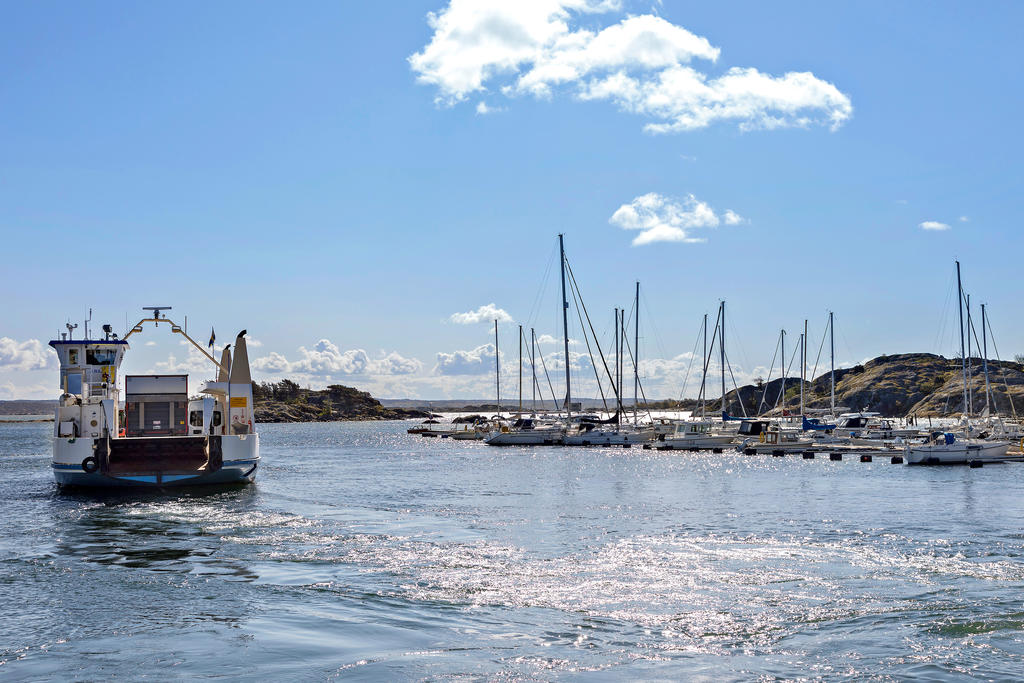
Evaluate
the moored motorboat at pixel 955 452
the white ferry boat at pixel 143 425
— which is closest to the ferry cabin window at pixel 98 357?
the white ferry boat at pixel 143 425

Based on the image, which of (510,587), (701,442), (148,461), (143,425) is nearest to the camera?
(510,587)

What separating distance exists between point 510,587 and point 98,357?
110 ft

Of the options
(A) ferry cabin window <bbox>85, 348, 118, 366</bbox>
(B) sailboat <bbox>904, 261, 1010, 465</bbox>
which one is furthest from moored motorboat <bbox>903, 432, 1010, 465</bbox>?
(A) ferry cabin window <bbox>85, 348, 118, 366</bbox>

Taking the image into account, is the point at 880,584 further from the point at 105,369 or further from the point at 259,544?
the point at 105,369

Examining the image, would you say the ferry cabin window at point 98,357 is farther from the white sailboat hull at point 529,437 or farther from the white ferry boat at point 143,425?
the white sailboat hull at point 529,437

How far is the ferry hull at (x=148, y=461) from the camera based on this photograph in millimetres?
37375

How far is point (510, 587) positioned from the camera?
18484 mm

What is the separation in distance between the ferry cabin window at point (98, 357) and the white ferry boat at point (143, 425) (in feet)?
0.16

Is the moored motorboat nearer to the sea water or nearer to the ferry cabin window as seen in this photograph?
the sea water

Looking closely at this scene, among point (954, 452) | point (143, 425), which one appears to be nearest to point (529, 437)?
point (954, 452)

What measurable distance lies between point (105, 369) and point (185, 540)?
868 inches

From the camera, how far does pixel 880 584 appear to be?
18.6 m

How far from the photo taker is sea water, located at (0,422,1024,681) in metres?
13.1

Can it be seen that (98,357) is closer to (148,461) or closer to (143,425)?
(143,425)
